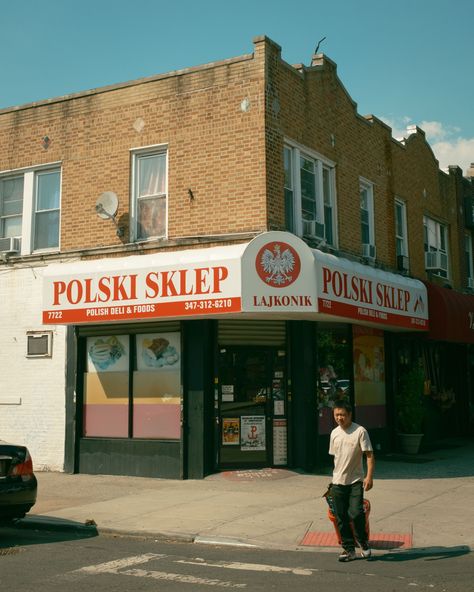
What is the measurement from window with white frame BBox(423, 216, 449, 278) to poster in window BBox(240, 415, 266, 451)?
8.11m

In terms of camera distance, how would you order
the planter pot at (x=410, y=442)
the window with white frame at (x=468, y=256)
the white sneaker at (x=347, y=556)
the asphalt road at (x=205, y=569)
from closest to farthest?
the asphalt road at (x=205, y=569), the white sneaker at (x=347, y=556), the planter pot at (x=410, y=442), the window with white frame at (x=468, y=256)

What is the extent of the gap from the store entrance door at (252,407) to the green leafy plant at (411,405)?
4.27 m

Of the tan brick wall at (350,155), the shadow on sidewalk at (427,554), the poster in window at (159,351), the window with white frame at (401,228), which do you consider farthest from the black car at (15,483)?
the window with white frame at (401,228)

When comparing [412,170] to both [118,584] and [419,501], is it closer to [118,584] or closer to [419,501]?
[419,501]

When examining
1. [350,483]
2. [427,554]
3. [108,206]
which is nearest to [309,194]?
[108,206]

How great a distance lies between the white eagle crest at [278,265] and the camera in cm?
1209

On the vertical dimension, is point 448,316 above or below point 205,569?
above

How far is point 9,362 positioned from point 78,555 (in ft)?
26.2

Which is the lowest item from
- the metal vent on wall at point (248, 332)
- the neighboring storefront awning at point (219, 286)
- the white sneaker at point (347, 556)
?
the white sneaker at point (347, 556)

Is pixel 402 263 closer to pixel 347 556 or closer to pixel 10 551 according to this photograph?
pixel 347 556

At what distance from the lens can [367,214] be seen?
17016 millimetres

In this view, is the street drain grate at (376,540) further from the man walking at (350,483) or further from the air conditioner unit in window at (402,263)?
the air conditioner unit in window at (402,263)

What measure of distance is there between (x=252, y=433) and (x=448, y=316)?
6324 millimetres

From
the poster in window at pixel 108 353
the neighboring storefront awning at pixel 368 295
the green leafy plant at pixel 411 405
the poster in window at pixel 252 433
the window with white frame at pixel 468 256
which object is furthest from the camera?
the window with white frame at pixel 468 256
